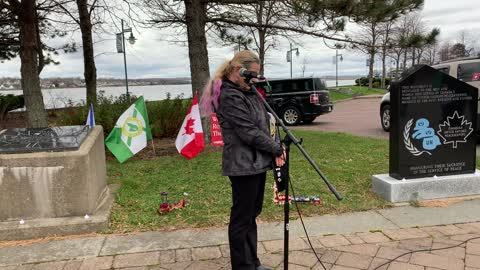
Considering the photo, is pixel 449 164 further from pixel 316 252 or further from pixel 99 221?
pixel 99 221

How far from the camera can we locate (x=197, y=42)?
849cm

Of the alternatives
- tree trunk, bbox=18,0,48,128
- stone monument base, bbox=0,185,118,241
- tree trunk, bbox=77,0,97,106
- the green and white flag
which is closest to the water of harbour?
tree trunk, bbox=77,0,97,106

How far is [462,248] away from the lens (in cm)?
371

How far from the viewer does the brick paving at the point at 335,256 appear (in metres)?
3.46

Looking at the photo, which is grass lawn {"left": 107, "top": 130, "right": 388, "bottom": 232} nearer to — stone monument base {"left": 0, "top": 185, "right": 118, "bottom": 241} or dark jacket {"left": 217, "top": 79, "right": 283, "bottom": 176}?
stone monument base {"left": 0, "top": 185, "right": 118, "bottom": 241}

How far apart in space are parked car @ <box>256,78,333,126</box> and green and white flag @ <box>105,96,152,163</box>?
852 centimetres

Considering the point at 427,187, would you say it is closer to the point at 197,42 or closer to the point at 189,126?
the point at 189,126

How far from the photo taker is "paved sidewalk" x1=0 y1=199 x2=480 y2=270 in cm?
352

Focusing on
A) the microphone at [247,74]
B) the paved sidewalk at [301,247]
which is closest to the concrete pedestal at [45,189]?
the paved sidewalk at [301,247]

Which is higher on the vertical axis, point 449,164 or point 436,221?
point 449,164

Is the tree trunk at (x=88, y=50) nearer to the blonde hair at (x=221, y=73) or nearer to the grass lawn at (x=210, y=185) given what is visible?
the grass lawn at (x=210, y=185)

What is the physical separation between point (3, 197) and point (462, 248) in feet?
14.3

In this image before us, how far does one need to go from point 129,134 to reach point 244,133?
426 centimetres

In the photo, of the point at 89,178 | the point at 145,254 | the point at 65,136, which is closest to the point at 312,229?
the point at 145,254
